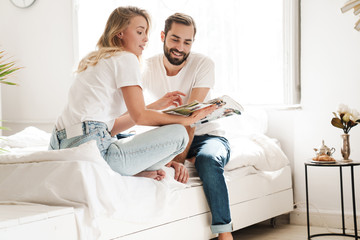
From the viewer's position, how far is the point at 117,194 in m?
1.77

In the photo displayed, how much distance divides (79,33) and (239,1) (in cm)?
149

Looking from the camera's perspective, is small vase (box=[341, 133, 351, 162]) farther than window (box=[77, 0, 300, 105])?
Answer: No

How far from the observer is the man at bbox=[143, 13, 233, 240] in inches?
93.0

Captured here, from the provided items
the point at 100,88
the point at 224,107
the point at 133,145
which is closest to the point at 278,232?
the point at 224,107

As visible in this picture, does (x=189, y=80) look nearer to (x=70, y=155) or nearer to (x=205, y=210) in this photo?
(x=205, y=210)

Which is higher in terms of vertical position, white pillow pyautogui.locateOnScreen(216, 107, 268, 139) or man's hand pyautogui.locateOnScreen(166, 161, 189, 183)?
white pillow pyautogui.locateOnScreen(216, 107, 268, 139)

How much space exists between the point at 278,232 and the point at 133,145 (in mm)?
1401

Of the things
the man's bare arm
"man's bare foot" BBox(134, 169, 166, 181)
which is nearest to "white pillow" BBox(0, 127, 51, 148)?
the man's bare arm

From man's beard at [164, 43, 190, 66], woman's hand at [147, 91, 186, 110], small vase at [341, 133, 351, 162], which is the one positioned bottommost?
small vase at [341, 133, 351, 162]

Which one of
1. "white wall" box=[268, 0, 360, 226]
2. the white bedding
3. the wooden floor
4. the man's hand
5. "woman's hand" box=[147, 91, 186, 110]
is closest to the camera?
the white bedding

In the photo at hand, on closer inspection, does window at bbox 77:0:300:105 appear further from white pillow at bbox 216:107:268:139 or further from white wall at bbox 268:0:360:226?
white pillow at bbox 216:107:268:139

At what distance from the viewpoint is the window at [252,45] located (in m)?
3.18

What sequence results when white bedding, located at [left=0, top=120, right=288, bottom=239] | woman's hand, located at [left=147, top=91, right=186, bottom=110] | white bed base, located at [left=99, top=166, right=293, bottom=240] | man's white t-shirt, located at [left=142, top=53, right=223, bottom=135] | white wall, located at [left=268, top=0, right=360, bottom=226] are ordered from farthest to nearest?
white wall, located at [left=268, top=0, right=360, bottom=226]
man's white t-shirt, located at [left=142, top=53, right=223, bottom=135]
woman's hand, located at [left=147, top=91, right=186, bottom=110]
white bed base, located at [left=99, top=166, right=293, bottom=240]
white bedding, located at [left=0, top=120, right=288, bottom=239]

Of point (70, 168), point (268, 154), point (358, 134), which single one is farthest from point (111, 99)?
point (358, 134)
